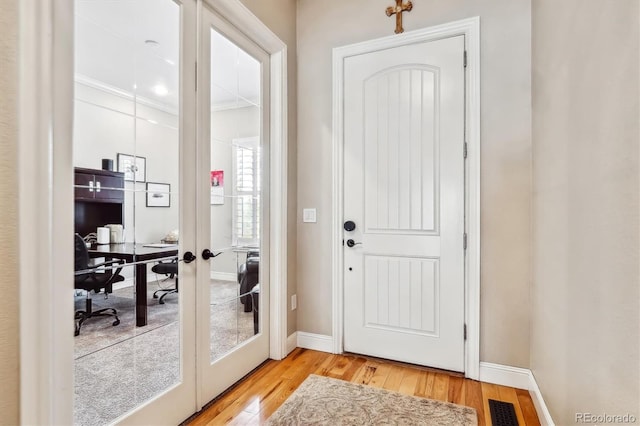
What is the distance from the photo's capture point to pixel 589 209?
1.13 m

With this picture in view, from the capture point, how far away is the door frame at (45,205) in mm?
1042

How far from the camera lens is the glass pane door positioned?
1.34 m

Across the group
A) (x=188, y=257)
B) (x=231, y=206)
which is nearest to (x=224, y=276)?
(x=188, y=257)

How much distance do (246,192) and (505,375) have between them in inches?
82.9

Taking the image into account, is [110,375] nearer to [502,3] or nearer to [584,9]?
[584,9]

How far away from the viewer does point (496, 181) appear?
7.04ft

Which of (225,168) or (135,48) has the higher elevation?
(135,48)

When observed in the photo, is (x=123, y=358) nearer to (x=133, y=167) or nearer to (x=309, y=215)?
(x=133, y=167)

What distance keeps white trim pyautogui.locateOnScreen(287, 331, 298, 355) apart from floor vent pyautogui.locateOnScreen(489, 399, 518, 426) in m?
1.44

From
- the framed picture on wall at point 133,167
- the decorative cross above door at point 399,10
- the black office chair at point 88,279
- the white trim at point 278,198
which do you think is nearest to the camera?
the black office chair at point 88,279

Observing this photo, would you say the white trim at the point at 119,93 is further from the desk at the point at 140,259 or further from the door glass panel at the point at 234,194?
the desk at the point at 140,259

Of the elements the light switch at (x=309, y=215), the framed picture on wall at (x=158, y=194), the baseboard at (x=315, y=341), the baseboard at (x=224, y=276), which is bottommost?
the baseboard at (x=315, y=341)

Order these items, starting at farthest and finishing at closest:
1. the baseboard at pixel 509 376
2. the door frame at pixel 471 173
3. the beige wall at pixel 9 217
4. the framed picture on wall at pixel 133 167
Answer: the door frame at pixel 471 173, the baseboard at pixel 509 376, the framed picture on wall at pixel 133 167, the beige wall at pixel 9 217

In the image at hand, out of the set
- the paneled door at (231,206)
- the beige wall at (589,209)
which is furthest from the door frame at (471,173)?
the paneled door at (231,206)
